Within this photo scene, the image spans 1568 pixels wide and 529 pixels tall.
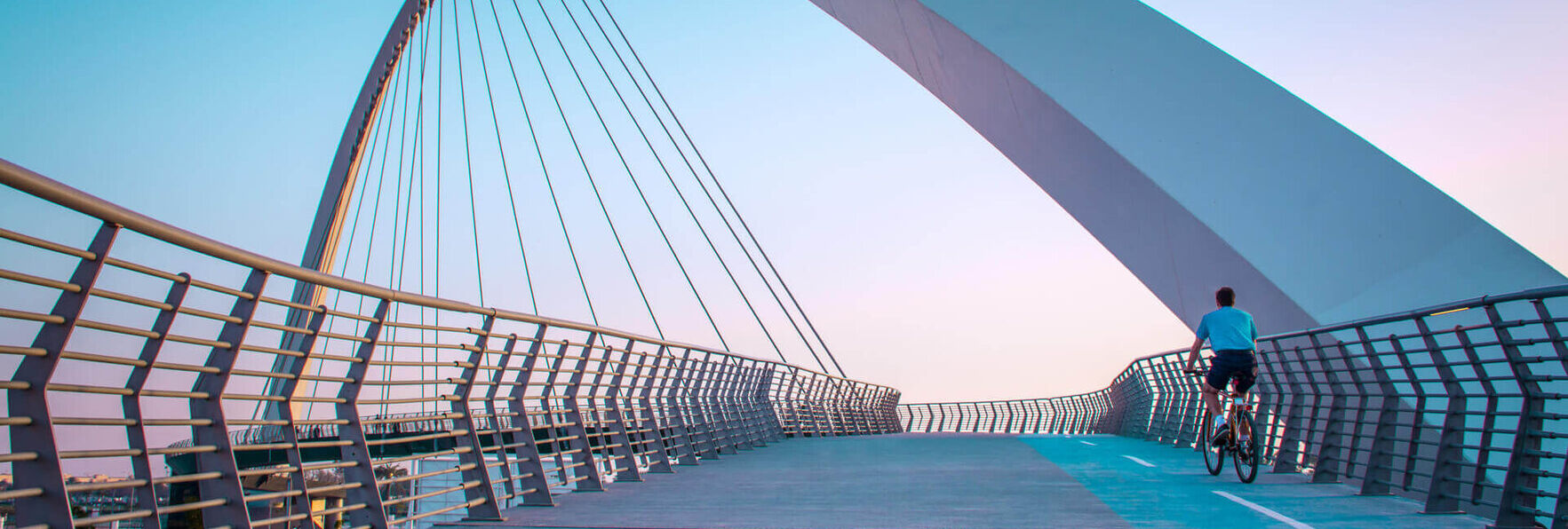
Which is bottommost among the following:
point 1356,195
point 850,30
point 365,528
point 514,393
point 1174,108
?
point 365,528

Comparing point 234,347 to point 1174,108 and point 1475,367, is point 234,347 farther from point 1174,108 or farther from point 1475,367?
point 1174,108

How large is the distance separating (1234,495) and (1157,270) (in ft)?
30.4

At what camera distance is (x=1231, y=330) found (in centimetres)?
814

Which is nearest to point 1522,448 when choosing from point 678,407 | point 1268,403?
point 1268,403

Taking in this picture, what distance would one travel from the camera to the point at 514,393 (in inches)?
267

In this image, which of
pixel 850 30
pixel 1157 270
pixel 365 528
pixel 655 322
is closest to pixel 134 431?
pixel 365 528

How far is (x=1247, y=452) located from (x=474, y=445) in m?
5.83

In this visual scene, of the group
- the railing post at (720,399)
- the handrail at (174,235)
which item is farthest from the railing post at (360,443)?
the railing post at (720,399)

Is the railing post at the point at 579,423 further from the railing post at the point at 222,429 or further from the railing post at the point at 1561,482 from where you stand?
the railing post at the point at 1561,482

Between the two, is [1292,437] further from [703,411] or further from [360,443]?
[360,443]

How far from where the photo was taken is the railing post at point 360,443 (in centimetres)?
473

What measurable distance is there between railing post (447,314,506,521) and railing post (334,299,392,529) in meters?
1.02

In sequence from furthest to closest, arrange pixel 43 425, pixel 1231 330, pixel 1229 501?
pixel 1231 330
pixel 1229 501
pixel 43 425

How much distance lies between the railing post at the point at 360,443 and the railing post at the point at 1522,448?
5.33m
